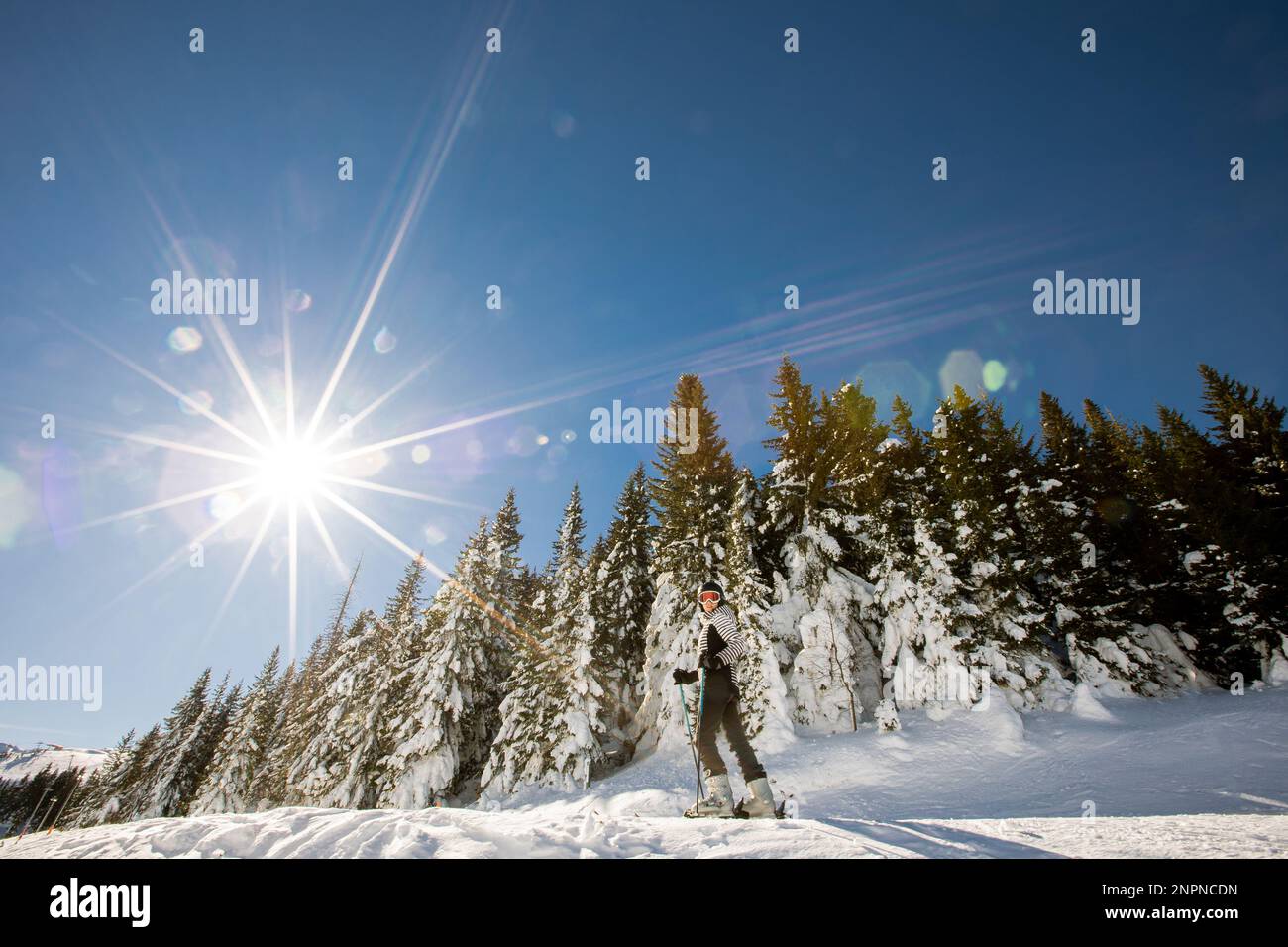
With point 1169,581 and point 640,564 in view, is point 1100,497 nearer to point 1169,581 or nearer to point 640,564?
point 1169,581

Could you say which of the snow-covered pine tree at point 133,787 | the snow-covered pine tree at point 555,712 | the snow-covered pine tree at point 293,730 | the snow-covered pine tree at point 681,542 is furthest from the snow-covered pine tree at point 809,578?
the snow-covered pine tree at point 133,787

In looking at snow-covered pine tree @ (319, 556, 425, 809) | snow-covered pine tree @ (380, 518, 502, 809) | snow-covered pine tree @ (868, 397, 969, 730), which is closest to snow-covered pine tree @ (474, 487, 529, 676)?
snow-covered pine tree @ (380, 518, 502, 809)

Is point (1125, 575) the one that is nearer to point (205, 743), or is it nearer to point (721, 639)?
point (721, 639)

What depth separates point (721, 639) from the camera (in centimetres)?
711

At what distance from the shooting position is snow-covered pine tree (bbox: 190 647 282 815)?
37.3 meters

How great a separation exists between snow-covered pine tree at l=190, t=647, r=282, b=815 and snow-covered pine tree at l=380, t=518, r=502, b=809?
22669mm

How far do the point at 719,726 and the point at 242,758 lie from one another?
47969 mm

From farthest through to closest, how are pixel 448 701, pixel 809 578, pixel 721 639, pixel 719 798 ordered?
1. pixel 448 701
2. pixel 809 578
3. pixel 721 639
4. pixel 719 798

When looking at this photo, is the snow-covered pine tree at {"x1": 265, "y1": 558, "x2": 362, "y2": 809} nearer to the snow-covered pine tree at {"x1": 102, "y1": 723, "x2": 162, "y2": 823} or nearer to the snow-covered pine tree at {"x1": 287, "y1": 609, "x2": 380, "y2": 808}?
the snow-covered pine tree at {"x1": 287, "y1": 609, "x2": 380, "y2": 808}

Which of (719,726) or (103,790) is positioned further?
(103,790)

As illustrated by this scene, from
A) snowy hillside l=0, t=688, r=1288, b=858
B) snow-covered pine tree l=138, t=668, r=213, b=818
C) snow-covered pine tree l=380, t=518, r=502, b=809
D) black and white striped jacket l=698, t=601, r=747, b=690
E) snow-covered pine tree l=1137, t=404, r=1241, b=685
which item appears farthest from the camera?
snow-covered pine tree l=138, t=668, r=213, b=818

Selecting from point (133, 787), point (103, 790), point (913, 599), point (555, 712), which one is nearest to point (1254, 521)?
point (913, 599)

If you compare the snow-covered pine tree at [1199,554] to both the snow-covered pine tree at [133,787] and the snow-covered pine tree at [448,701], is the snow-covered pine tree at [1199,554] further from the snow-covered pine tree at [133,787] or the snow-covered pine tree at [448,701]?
the snow-covered pine tree at [133,787]
